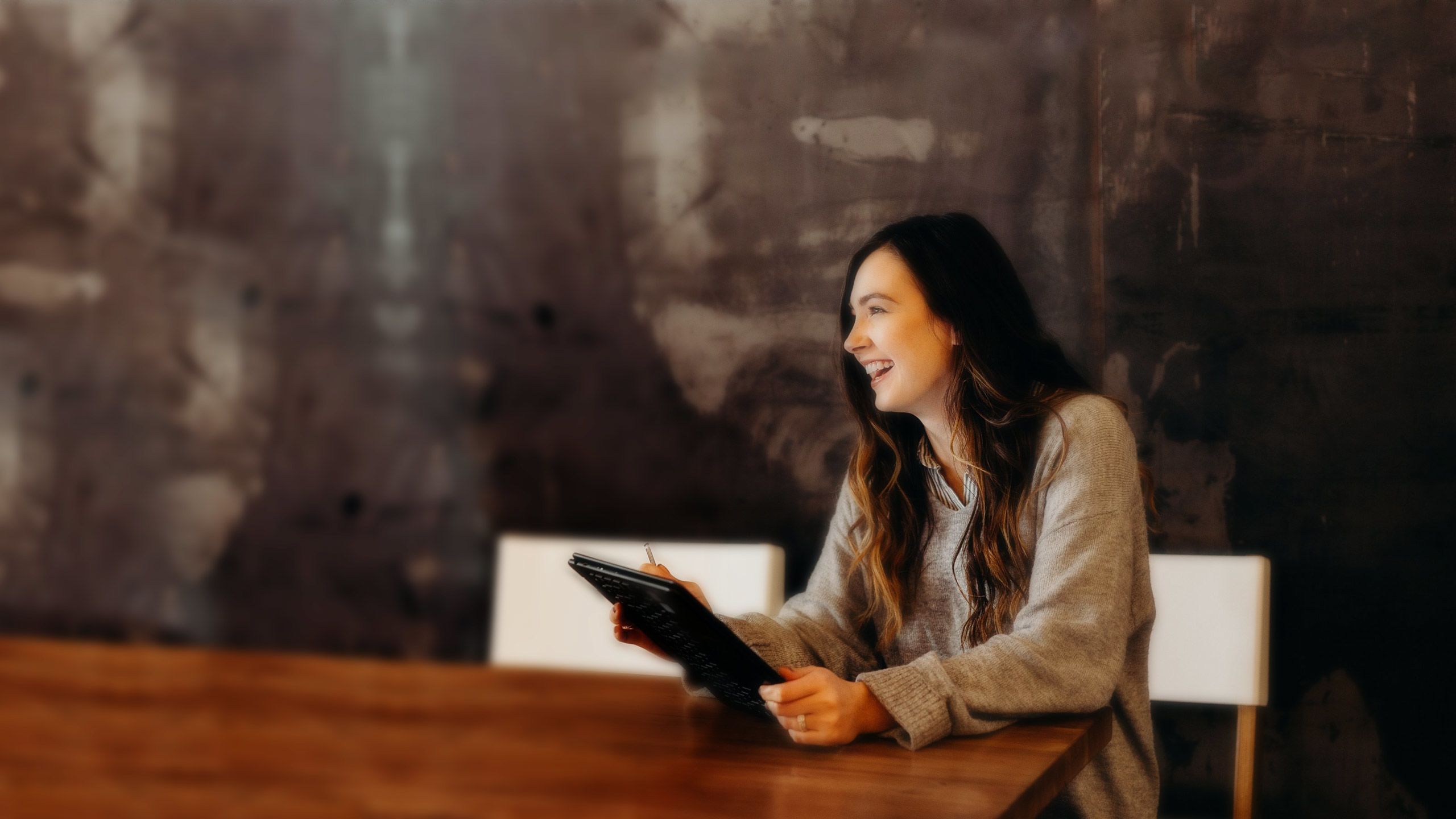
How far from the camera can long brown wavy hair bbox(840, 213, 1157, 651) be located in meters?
1.45

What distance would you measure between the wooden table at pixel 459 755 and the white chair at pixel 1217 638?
2.41 feet

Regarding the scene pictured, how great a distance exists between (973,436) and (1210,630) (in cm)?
68

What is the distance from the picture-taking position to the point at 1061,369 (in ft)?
5.15

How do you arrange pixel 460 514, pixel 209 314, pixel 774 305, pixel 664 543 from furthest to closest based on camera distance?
1. pixel 209 314
2. pixel 460 514
3. pixel 774 305
4. pixel 664 543

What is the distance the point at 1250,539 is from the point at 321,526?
94.5 inches

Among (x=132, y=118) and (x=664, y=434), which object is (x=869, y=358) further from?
(x=132, y=118)

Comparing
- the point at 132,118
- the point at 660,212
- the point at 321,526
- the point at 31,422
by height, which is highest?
the point at 132,118

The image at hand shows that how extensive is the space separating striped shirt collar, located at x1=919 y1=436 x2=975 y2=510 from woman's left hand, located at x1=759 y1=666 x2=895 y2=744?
549 millimetres

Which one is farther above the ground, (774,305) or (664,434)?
(774,305)

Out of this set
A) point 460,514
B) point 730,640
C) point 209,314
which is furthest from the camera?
point 209,314

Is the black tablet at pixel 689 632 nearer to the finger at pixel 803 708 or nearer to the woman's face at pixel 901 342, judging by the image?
the finger at pixel 803 708

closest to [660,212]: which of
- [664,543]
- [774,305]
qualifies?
[774,305]

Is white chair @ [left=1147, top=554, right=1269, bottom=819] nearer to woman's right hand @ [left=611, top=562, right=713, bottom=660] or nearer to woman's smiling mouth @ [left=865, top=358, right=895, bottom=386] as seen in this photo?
woman's smiling mouth @ [left=865, top=358, right=895, bottom=386]

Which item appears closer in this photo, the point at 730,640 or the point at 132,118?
the point at 730,640
